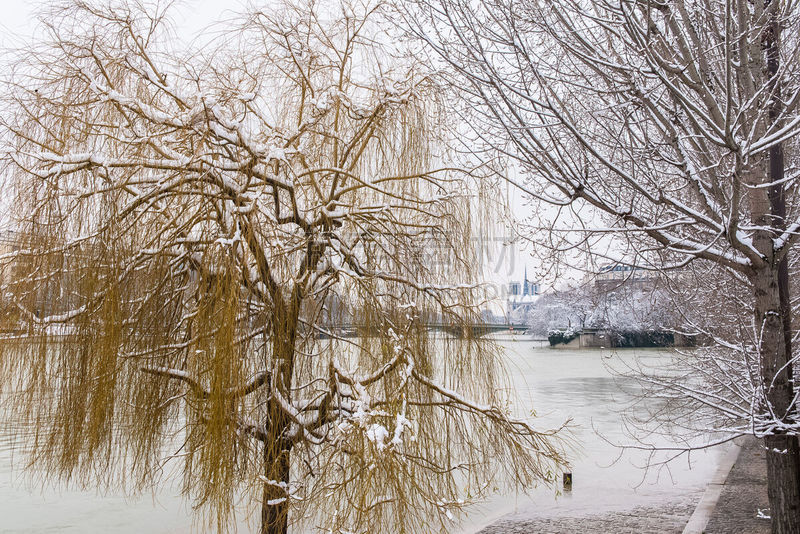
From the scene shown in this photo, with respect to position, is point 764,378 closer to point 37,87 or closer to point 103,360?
point 103,360

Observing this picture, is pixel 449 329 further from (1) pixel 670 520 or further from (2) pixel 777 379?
(1) pixel 670 520

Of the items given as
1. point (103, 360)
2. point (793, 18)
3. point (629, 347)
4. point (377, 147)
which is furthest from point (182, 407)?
point (629, 347)

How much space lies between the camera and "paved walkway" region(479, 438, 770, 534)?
726 cm

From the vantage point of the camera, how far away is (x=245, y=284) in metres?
4.57

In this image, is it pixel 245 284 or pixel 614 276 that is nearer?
pixel 245 284

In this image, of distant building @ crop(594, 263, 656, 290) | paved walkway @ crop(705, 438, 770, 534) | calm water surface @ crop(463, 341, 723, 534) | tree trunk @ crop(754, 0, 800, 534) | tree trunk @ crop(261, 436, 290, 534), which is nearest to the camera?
tree trunk @ crop(261, 436, 290, 534)

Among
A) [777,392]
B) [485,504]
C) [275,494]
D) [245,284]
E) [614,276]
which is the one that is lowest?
[485,504]

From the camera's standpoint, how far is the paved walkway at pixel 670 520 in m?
7.26

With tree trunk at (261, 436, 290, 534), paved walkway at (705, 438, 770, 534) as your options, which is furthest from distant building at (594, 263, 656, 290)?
tree trunk at (261, 436, 290, 534)

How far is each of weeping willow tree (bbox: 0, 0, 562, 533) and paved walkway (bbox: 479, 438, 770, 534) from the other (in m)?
2.53

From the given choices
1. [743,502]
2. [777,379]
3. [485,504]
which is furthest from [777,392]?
[485,504]

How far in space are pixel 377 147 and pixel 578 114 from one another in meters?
1.74

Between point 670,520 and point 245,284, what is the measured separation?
249 inches

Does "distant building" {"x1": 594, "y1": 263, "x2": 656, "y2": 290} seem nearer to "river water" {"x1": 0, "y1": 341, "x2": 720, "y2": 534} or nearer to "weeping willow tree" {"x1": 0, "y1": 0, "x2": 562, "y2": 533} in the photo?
"river water" {"x1": 0, "y1": 341, "x2": 720, "y2": 534}
